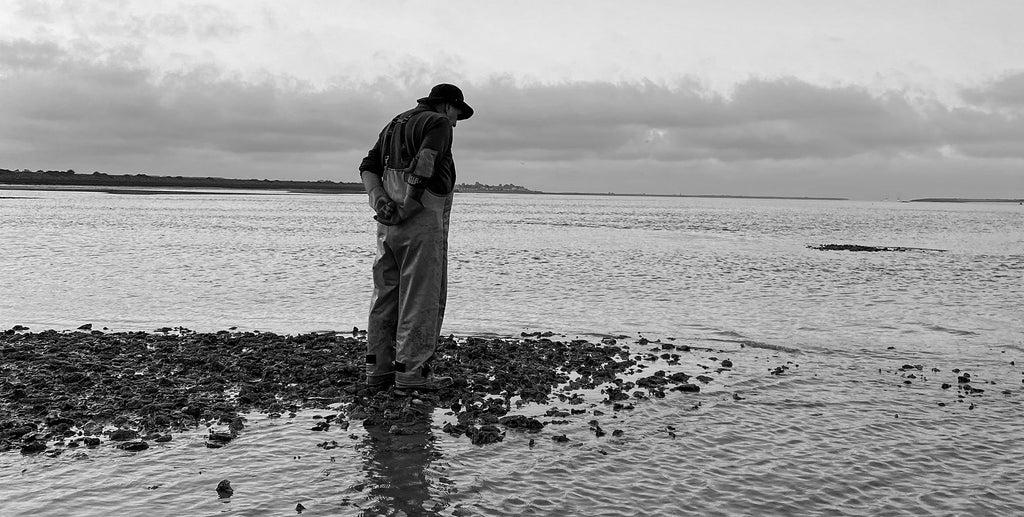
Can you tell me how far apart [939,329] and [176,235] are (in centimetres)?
3852

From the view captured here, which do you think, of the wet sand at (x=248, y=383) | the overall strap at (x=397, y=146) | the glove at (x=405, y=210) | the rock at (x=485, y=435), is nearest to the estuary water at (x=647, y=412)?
the rock at (x=485, y=435)

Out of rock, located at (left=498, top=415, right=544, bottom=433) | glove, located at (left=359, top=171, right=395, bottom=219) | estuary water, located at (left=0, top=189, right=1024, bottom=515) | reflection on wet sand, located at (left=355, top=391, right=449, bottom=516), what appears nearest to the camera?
reflection on wet sand, located at (left=355, top=391, right=449, bottom=516)

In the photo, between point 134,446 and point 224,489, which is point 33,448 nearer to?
point 134,446

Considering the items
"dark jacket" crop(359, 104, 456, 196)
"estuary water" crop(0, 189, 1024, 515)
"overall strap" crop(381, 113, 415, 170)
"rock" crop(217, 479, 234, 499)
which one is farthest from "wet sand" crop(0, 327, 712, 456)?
"overall strap" crop(381, 113, 415, 170)

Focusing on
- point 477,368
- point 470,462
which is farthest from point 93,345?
point 470,462

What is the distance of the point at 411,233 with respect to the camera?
8547 mm

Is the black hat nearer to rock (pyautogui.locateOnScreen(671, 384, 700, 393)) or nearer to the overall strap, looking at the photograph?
the overall strap

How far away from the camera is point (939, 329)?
52.4 ft

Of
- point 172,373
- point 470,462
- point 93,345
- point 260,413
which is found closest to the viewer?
point 470,462

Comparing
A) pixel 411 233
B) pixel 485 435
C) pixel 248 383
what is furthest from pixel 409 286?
pixel 248 383

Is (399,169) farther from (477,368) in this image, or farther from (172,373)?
(172,373)

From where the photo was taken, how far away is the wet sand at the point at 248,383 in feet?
24.7

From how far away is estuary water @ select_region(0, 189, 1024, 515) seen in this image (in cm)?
605

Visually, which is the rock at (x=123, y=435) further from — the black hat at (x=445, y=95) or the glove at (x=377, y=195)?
the black hat at (x=445, y=95)
